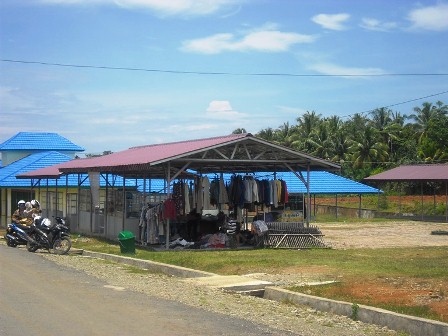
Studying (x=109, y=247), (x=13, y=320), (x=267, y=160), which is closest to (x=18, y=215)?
(x=109, y=247)

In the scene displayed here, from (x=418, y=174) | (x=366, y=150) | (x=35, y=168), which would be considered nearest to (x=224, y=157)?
(x=35, y=168)

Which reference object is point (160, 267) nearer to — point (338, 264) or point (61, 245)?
point (338, 264)

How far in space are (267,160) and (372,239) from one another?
7.07 metres

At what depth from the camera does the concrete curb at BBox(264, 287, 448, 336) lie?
9.63 meters

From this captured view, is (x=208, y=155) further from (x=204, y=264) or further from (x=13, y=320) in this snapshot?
(x=13, y=320)

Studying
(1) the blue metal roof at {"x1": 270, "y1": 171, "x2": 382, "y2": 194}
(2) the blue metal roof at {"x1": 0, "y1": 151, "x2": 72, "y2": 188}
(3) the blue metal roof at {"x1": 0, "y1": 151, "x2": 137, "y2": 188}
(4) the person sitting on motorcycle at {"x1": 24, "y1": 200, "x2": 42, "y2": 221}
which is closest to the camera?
(4) the person sitting on motorcycle at {"x1": 24, "y1": 200, "x2": 42, "y2": 221}

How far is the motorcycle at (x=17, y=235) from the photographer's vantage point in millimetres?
23703

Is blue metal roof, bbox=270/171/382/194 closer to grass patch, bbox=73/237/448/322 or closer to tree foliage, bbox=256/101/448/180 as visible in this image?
tree foliage, bbox=256/101/448/180

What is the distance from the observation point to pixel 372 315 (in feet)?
35.4

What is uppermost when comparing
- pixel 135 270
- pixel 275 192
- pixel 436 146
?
pixel 436 146

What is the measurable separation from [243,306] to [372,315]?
2.41 m

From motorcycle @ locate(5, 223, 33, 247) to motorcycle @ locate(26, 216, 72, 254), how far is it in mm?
219

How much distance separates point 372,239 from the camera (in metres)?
29.2

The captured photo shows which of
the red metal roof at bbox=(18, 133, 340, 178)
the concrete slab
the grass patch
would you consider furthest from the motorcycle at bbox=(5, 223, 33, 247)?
the concrete slab
